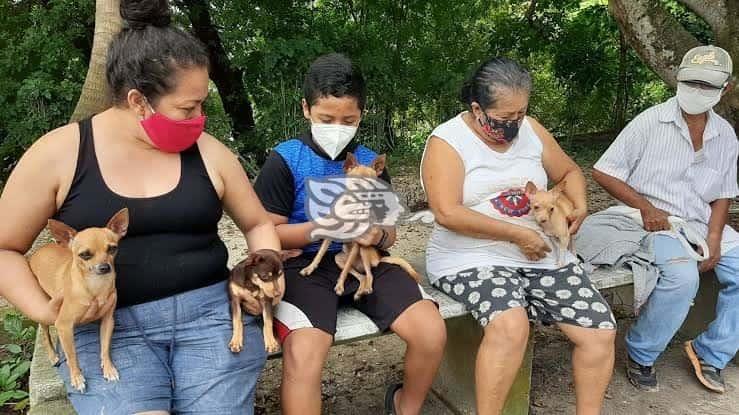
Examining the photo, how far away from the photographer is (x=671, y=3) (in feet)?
34.8

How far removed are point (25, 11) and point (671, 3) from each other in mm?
9617

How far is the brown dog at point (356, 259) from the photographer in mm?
2729

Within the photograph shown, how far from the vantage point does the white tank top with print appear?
3.16 metres

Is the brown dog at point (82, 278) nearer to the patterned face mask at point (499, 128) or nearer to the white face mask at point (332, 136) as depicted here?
the white face mask at point (332, 136)

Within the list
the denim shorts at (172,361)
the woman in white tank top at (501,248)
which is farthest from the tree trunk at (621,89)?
the denim shorts at (172,361)

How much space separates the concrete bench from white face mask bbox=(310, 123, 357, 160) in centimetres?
73

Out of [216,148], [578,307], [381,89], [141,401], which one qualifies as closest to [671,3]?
[381,89]

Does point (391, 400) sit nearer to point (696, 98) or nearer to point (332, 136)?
point (332, 136)

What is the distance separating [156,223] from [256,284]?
0.42 metres

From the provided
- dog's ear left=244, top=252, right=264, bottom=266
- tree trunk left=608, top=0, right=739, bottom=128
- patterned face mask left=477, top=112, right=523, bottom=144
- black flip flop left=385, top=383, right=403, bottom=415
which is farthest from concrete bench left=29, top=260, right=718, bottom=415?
tree trunk left=608, top=0, right=739, bottom=128

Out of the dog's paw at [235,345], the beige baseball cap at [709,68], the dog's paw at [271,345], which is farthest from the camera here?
the beige baseball cap at [709,68]

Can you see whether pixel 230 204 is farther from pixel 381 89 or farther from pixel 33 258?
pixel 381 89

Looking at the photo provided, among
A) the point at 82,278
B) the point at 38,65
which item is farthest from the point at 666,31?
the point at 38,65

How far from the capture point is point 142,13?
2453mm
